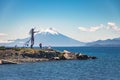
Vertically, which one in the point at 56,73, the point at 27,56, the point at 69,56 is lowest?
the point at 56,73

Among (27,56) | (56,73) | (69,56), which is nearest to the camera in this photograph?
(56,73)

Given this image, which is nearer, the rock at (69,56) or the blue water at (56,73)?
the blue water at (56,73)

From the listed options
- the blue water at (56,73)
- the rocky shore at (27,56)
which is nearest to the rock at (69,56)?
the rocky shore at (27,56)

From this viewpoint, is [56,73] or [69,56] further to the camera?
[69,56]

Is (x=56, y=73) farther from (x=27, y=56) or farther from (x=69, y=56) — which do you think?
(x=69, y=56)

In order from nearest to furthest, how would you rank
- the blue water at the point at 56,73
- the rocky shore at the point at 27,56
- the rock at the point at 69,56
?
the blue water at the point at 56,73 → the rocky shore at the point at 27,56 → the rock at the point at 69,56

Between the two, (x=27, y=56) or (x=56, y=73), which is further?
(x=27, y=56)

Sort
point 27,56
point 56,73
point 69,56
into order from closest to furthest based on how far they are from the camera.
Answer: point 56,73
point 27,56
point 69,56

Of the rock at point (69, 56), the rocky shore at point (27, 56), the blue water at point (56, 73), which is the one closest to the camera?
the blue water at point (56, 73)

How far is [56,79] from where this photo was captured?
69312mm

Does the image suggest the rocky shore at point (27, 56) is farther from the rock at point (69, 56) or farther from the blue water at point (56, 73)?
the blue water at point (56, 73)

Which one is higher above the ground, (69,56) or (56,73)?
(69,56)

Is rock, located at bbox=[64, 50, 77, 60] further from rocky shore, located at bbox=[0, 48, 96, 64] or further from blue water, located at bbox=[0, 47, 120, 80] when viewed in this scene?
blue water, located at bbox=[0, 47, 120, 80]

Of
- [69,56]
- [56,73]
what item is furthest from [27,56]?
[56,73]
